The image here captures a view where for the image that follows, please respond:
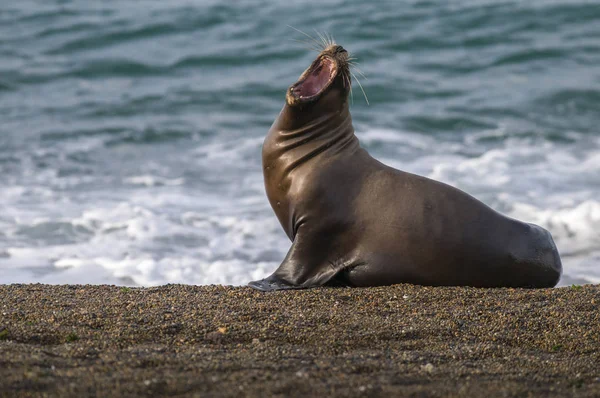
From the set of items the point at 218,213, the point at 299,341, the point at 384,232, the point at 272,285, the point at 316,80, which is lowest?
the point at 218,213

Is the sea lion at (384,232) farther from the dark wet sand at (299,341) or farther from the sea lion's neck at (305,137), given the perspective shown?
the dark wet sand at (299,341)

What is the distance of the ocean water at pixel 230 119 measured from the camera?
8.80 m

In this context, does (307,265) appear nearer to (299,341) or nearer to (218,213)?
(299,341)

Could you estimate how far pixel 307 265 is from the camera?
600 centimetres

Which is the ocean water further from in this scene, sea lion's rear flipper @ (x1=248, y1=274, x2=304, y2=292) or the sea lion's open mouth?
the sea lion's open mouth

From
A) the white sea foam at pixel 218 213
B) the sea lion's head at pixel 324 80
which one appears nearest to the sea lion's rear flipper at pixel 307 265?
the sea lion's head at pixel 324 80

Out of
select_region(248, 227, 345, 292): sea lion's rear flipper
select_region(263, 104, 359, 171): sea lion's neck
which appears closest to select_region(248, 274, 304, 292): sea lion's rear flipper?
select_region(248, 227, 345, 292): sea lion's rear flipper

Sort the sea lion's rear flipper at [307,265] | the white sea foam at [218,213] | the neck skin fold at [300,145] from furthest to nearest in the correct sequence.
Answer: the white sea foam at [218,213] → the neck skin fold at [300,145] → the sea lion's rear flipper at [307,265]

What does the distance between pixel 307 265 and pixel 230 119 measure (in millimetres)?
8964

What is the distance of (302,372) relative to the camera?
3760 millimetres

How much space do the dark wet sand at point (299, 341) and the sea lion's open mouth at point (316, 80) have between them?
146cm

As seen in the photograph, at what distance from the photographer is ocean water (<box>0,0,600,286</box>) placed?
28.9ft

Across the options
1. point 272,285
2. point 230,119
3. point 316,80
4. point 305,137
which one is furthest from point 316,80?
point 230,119

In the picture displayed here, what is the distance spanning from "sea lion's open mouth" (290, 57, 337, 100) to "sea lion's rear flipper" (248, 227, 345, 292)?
1017mm
